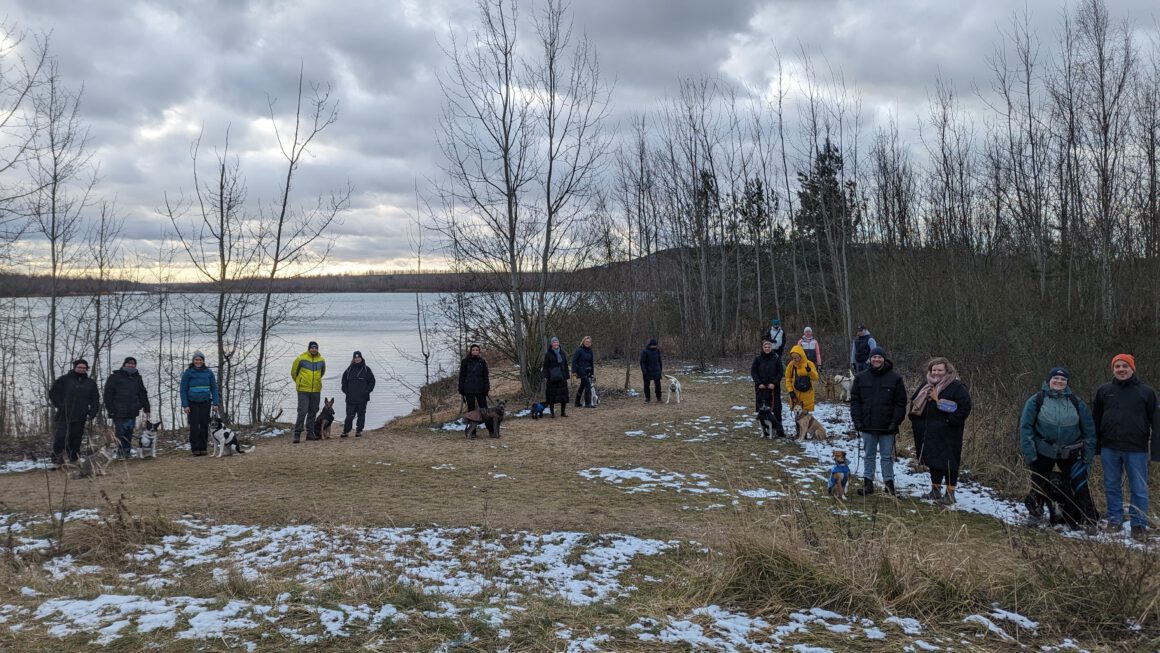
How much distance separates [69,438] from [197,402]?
1878 mm

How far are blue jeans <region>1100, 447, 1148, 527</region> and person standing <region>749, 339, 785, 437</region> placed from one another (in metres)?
5.21

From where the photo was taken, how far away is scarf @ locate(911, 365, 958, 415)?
782 cm

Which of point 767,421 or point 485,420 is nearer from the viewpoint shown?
point 767,421

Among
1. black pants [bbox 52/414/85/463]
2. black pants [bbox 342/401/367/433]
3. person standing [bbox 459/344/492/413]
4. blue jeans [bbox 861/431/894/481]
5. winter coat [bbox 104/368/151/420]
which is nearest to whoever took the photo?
blue jeans [bbox 861/431/894/481]

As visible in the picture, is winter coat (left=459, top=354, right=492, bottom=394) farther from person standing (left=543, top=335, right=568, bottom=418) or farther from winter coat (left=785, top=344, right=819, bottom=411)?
winter coat (left=785, top=344, right=819, bottom=411)

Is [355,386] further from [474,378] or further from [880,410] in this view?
[880,410]

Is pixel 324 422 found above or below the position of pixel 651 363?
below

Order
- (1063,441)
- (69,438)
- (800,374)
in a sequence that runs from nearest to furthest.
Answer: (1063,441) < (69,438) < (800,374)

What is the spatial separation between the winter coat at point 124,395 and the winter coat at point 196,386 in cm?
64

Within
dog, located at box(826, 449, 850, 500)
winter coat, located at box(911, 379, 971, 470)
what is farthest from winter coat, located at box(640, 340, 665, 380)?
winter coat, located at box(911, 379, 971, 470)

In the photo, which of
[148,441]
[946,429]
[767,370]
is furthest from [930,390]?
[148,441]

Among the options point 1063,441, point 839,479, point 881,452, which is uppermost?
point 1063,441

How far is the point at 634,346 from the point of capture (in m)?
26.7

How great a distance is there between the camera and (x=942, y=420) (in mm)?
7832
